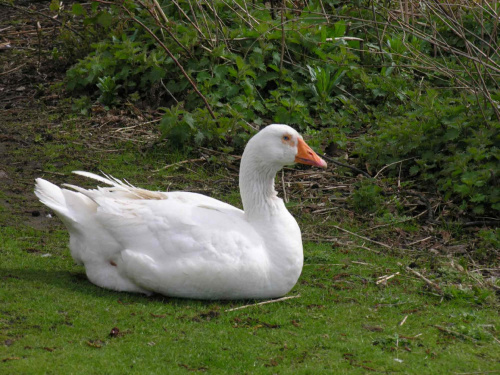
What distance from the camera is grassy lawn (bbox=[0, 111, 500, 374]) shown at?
16.0ft

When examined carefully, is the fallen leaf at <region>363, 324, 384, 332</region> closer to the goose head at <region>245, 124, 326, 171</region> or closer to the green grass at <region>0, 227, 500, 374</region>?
the green grass at <region>0, 227, 500, 374</region>

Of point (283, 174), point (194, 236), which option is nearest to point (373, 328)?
point (194, 236)

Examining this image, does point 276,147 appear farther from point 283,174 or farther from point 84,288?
point 283,174

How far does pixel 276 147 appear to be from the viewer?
6305 mm

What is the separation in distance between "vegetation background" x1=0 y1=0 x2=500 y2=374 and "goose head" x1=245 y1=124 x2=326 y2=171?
3.83ft

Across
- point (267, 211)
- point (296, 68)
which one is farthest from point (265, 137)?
point (296, 68)

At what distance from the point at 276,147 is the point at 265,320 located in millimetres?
1560

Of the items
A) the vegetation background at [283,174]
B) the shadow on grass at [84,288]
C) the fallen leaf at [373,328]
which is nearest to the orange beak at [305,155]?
the vegetation background at [283,174]

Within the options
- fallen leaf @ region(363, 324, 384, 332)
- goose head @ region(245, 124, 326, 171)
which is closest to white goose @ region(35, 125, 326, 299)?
goose head @ region(245, 124, 326, 171)

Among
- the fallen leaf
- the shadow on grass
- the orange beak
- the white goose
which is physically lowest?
the shadow on grass

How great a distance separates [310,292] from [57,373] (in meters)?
2.50

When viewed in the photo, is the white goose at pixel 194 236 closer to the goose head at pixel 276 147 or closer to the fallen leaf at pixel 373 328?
the goose head at pixel 276 147

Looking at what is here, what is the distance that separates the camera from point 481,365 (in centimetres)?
501

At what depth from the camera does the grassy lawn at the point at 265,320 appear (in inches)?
191
